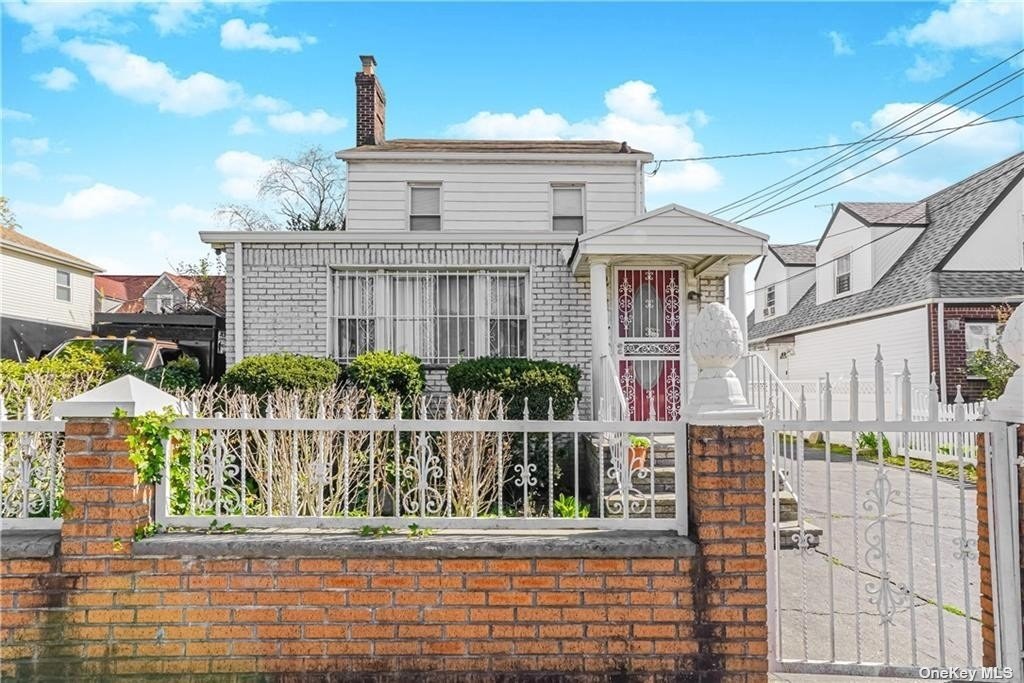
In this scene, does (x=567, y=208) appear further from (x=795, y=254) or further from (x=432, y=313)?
(x=795, y=254)

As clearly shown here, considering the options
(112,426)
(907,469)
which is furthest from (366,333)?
(907,469)

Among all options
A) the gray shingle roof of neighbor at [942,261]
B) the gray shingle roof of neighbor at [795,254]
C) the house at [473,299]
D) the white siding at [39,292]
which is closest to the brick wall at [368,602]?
the house at [473,299]

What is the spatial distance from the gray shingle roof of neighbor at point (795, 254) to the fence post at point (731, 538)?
20.0 m

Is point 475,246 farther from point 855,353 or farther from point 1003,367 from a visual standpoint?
point 855,353

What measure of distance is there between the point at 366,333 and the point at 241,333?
1748 mm

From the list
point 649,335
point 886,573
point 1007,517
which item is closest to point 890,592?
point 886,573

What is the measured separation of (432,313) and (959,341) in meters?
11.2

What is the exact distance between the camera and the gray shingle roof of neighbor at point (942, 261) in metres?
12.1

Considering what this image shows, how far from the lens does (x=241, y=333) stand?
26.8 ft

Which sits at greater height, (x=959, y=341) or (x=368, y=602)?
(x=959, y=341)

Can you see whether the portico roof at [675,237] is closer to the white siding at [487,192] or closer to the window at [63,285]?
the white siding at [487,192]

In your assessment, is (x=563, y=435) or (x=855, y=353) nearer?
(x=563, y=435)

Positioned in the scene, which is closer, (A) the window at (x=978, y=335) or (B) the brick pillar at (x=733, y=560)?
(B) the brick pillar at (x=733, y=560)

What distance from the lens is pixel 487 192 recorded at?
11.2 meters
